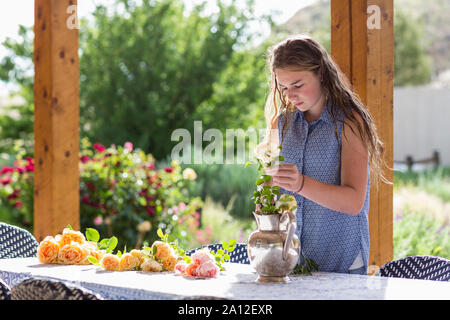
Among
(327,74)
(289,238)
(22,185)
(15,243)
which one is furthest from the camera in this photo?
(22,185)

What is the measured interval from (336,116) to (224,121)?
5635mm

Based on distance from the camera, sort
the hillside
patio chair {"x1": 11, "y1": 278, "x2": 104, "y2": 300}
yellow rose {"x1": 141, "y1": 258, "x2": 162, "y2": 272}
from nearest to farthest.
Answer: patio chair {"x1": 11, "y1": 278, "x2": 104, "y2": 300}, yellow rose {"x1": 141, "y1": 258, "x2": 162, "y2": 272}, the hillside

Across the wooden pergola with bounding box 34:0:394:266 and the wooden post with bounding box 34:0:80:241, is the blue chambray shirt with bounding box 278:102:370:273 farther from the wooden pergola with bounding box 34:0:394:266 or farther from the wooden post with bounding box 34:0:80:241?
the wooden post with bounding box 34:0:80:241

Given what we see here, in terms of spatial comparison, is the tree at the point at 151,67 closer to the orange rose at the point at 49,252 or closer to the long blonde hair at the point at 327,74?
the orange rose at the point at 49,252

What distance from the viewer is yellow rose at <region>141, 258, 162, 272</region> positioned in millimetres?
1854

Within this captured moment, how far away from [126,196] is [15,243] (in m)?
Result: 2.03

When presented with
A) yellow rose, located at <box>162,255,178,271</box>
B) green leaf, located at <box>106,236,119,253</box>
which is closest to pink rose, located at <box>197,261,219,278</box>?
yellow rose, located at <box>162,255,178,271</box>

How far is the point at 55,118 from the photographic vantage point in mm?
2982

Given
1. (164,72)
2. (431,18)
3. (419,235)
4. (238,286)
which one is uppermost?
(431,18)

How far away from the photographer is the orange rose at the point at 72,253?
6.59ft

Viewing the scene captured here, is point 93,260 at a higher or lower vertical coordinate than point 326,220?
lower

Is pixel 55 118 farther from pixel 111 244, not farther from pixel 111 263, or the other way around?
pixel 111 263

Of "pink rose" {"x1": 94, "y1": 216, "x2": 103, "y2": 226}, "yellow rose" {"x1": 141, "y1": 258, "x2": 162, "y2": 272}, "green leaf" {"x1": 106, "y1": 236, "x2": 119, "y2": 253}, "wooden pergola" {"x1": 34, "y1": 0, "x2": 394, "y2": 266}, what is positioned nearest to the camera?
"yellow rose" {"x1": 141, "y1": 258, "x2": 162, "y2": 272}

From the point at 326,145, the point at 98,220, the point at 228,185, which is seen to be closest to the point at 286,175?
the point at 326,145
